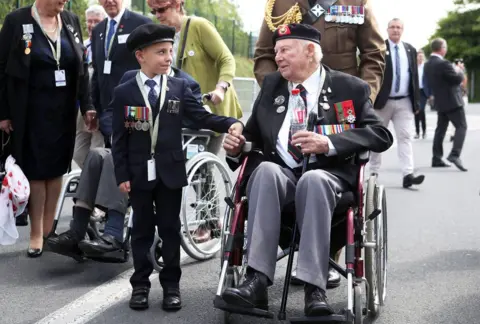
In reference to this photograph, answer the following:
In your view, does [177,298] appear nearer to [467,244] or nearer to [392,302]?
[392,302]

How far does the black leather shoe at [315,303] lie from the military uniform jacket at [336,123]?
605mm

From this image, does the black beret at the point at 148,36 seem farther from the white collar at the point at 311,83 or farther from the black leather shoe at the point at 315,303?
the black leather shoe at the point at 315,303

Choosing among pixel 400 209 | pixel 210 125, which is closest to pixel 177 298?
pixel 210 125

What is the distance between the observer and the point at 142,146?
4.71 meters

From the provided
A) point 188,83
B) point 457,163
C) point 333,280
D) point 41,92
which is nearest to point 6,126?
point 41,92

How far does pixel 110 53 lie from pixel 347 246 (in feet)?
9.36

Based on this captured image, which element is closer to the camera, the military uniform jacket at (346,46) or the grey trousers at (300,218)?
the grey trousers at (300,218)

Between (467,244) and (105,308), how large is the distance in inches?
126

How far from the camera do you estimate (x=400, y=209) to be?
856 cm

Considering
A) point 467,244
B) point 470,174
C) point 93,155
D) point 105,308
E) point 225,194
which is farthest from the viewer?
point 470,174

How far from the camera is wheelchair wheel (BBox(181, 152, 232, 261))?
587cm

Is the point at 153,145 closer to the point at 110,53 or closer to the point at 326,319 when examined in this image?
the point at 326,319

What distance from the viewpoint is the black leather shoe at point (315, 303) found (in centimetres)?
402

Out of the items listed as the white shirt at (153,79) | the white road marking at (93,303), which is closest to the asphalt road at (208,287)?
the white road marking at (93,303)
